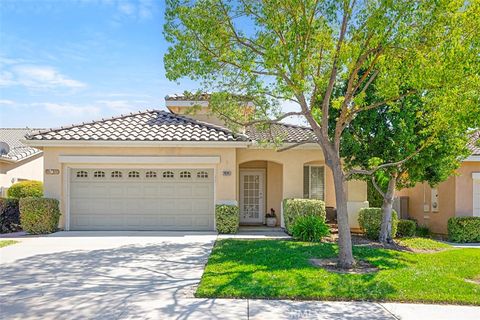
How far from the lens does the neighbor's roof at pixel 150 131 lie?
54.7 ft

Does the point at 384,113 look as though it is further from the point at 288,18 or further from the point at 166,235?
the point at 166,235

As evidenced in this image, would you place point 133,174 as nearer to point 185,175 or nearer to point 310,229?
point 185,175

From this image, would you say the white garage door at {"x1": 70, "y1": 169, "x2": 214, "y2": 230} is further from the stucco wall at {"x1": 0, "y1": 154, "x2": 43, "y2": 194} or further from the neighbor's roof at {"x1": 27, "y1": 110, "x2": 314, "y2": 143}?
the stucco wall at {"x1": 0, "y1": 154, "x2": 43, "y2": 194}

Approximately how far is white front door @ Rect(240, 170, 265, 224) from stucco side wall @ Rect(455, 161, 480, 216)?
8.14 meters

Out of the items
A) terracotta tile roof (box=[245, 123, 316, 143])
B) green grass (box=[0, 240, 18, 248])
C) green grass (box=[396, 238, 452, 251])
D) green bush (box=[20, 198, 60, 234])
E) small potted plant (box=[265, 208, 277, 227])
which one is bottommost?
green grass (box=[396, 238, 452, 251])

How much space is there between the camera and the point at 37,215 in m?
15.9

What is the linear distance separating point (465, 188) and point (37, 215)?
54.9 ft

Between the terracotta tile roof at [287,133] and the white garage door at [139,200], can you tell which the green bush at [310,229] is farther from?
the terracotta tile roof at [287,133]

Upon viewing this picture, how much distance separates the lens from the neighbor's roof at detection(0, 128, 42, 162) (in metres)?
22.9

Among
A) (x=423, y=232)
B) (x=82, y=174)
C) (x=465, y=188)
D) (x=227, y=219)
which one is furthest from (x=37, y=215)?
(x=465, y=188)

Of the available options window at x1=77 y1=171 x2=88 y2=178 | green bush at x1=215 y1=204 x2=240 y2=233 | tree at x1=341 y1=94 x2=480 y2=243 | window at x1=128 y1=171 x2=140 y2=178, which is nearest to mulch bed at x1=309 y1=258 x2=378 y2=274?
tree at x1=341 y1=94 x2=480 y2=243

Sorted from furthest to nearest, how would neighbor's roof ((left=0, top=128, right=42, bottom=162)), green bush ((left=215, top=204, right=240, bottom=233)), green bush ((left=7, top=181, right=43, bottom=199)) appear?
neighbor's roof ((left=0, top=128, right=42, bottom=162)) → green bush ((left=7, top=181, right=43, bottom=199)) → green bush ((left=215, top=204, right=240, bottom=233))

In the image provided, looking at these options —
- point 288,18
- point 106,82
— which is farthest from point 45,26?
point 288,18

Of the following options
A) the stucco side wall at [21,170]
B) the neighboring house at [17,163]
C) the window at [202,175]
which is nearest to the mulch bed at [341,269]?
the window at [202,175]
